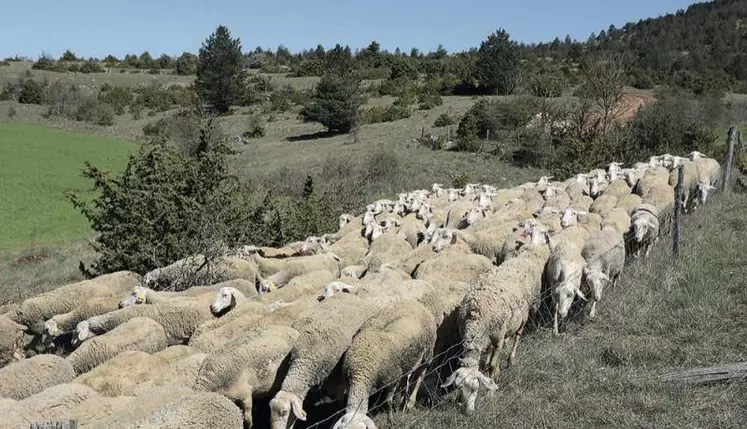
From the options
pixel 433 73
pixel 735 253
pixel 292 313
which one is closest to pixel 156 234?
pixel 292 313

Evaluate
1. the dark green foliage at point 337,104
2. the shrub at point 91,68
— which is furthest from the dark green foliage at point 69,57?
the dark green foliage at point 337,104

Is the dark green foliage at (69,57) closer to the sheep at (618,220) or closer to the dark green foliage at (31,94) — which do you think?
the dark green foliage at (31,94)

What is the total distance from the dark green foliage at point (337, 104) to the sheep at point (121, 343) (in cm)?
3928

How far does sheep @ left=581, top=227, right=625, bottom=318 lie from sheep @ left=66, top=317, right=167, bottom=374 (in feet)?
18.6

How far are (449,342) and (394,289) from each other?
0.97m

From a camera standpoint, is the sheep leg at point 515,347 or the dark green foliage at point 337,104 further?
the dark green foliage at point 337,104

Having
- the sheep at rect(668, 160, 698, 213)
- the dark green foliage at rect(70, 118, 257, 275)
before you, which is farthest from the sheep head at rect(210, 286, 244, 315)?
the sheep at rect(668, 160, 698, 213)

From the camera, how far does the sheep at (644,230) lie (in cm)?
1064

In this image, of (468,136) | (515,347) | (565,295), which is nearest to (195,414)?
(515,347)

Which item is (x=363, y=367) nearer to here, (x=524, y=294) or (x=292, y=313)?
(x=292, y=313)

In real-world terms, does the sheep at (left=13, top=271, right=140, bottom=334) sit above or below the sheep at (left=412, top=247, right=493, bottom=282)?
below

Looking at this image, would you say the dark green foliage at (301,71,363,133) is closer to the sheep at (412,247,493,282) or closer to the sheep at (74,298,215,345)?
the sheep at (412,247,493,282)

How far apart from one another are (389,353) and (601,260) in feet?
14.4

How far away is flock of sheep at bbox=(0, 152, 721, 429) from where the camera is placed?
19.7 feet
